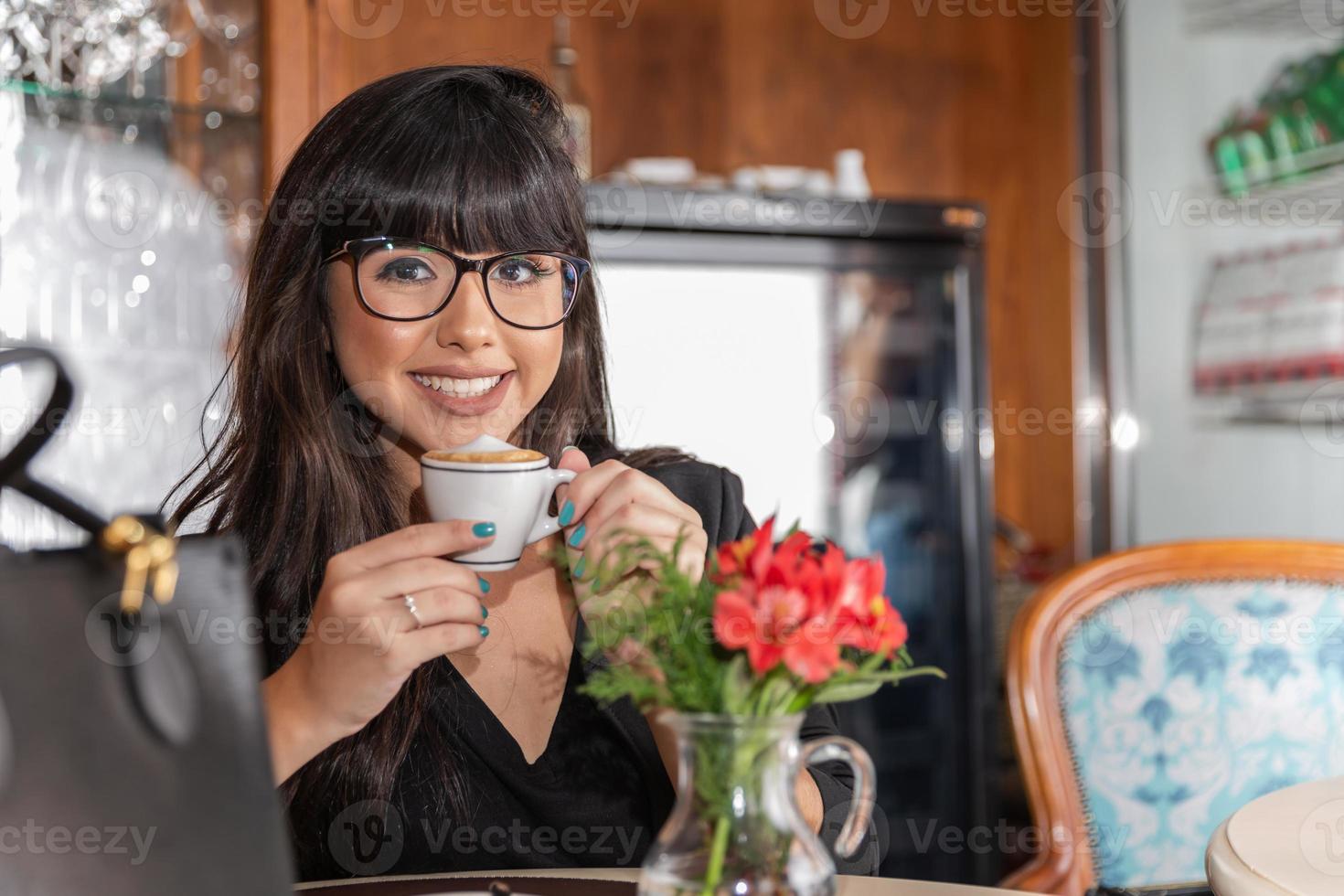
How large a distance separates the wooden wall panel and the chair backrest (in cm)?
170

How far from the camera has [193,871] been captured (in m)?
0.62

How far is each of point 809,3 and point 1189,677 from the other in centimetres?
232

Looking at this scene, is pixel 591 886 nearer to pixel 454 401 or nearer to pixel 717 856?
pixel 717 856

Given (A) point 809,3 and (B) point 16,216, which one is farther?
(A) point 809,3

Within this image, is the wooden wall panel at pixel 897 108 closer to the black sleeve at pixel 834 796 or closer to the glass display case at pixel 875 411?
the glass display case at pixel 875 411

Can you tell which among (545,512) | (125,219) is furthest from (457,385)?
(125,219)

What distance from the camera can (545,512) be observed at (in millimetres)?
960

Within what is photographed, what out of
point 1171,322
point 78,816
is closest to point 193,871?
point 78,816

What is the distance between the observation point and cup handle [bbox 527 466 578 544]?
94 cm

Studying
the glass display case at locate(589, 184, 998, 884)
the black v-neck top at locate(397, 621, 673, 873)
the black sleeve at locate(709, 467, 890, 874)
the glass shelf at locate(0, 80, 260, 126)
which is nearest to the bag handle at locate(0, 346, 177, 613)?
the black sleeve at locate(709, 467, 890, 874)

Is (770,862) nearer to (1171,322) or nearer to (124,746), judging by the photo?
(124,746)

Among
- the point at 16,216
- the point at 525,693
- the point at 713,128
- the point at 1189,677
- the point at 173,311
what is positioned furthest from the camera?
the point at 713,128

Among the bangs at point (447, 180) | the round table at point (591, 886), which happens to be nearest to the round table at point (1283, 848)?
the round table at point (591, 886)

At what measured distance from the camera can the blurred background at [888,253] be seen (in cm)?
214
